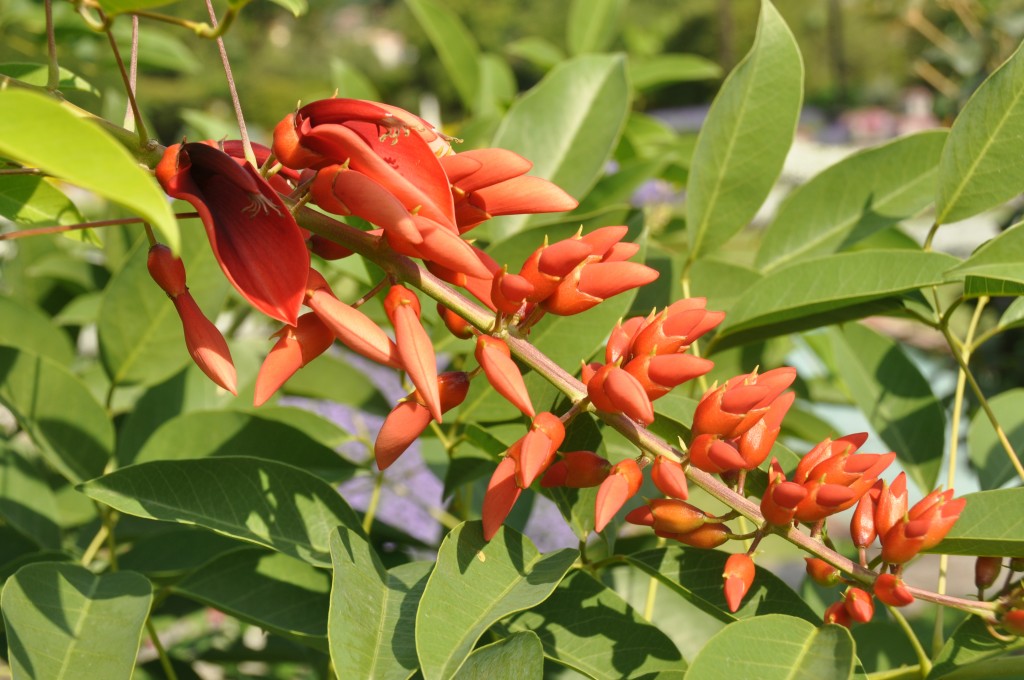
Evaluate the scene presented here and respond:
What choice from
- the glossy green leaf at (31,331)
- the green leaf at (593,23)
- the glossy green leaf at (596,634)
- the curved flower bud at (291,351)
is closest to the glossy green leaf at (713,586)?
the glossy green leaf at (596,634)

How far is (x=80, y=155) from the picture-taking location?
32 centimetres

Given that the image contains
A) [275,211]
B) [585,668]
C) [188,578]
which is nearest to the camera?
[275,211]

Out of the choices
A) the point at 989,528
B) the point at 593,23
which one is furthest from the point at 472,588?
the point at 593,23

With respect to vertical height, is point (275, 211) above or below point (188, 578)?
above

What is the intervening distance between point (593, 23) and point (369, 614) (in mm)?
1251

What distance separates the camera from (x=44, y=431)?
758 millimetres

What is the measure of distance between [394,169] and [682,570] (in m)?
0.31

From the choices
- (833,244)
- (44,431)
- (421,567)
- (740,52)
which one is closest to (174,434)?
(44,431)

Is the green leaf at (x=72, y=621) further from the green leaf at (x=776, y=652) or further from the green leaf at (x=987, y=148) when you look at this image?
the green leaf at (x=987, y=148)

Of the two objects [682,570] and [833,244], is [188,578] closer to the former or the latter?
[682,570]

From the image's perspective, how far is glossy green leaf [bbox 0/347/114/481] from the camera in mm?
750

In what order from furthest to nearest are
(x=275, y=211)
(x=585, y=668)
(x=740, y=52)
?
(x=740, y=52)
(x=585, y=668)
(x=275, y=211)

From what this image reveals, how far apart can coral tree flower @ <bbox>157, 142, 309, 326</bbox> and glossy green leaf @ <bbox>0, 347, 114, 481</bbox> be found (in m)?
0.37

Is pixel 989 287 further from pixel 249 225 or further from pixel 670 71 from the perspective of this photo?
pixel 670 71
